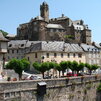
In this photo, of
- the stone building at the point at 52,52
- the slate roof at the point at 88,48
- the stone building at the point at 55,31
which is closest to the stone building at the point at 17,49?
the stone building at the point at 52,52

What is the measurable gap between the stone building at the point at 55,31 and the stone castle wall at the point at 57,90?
55195mm

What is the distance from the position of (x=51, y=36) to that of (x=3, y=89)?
68984 mm

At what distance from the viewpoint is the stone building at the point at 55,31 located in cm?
8862

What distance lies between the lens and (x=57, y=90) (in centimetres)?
2644

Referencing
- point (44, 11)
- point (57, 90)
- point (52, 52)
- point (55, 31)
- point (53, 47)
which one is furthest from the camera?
point (44, 11)

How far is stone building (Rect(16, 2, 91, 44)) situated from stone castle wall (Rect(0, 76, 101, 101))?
55.2m

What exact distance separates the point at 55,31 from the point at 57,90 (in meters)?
64.5

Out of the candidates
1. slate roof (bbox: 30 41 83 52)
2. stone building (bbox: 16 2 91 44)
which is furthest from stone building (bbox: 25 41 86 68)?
stone building (bbox: 16 2 91 44)

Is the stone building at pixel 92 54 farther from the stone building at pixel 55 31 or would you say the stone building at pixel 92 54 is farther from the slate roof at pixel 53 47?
the stone building at pixel 55 31

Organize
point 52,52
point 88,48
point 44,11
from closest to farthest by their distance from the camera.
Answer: point 52,52 < point 88,48 < point 44,11

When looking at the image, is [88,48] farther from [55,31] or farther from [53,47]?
[55,31]

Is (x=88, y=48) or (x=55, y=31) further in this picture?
(x=55, y=31)

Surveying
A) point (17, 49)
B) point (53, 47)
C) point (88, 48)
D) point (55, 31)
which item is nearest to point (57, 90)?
point (53, 47)

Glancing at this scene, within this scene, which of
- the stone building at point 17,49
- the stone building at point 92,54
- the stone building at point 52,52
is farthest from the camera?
the stone building at point 92,54
